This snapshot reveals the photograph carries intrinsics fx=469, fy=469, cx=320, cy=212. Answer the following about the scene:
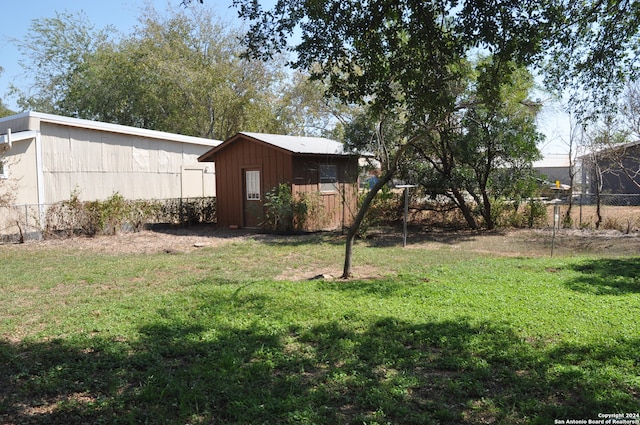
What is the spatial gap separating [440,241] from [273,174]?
560 cm

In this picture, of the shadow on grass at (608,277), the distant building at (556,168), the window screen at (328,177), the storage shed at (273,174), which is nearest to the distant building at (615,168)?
the shadow on grass at (608,277)

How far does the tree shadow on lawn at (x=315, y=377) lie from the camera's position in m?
3.14

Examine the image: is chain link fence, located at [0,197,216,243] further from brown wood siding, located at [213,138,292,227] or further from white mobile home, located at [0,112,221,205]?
brown wood siding, located at [213,138,292,227]

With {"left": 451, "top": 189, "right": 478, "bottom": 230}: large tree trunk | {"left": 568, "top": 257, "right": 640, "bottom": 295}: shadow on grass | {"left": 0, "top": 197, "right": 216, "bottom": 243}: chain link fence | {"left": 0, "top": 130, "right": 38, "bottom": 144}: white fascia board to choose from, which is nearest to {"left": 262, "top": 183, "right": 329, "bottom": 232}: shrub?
{"left": 0, "top": 197, "right": 216, "bottom": 243}: chain link fence

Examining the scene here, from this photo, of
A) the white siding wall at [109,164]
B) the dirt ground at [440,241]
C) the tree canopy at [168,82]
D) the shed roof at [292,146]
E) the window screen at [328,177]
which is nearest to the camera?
the dirt ground at [440,241]

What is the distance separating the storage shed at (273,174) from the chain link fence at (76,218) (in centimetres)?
234

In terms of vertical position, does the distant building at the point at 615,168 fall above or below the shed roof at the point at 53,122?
below

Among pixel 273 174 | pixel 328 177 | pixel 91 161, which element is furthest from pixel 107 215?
pixel 328 177

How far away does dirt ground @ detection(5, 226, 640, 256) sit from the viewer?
11.0 m

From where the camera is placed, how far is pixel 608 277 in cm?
744

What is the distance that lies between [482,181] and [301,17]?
10011mm

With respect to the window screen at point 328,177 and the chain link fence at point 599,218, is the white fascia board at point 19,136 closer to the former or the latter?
the window screen at point 328,177

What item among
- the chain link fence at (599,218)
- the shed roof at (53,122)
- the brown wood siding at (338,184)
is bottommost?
the chain link fence at (599,218)

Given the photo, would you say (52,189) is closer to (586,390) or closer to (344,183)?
(344,183)
